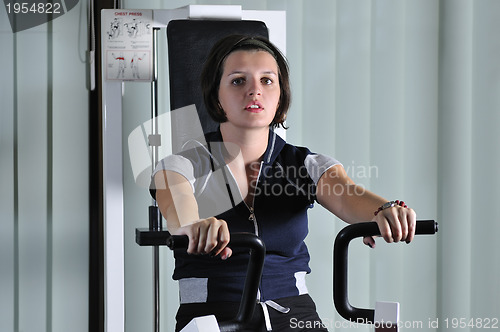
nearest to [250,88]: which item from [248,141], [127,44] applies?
[248,141]

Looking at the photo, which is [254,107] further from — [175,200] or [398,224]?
[398,224]

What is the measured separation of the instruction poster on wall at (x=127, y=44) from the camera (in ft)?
5.36

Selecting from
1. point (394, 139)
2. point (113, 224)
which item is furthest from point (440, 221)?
point (113, 224)

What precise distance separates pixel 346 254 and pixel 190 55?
0.72 m

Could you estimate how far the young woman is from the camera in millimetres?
1330

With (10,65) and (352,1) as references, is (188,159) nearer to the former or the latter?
(10,65)

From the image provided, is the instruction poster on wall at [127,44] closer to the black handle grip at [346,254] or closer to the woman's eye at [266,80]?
the woman's eye at [266,80]

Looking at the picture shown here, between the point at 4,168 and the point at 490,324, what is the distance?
1.71 metres

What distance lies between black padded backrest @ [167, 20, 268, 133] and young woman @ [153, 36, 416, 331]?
0.05 metres

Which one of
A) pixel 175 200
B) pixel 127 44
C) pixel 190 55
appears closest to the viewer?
pixel 175 200

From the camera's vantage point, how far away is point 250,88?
4.55ft

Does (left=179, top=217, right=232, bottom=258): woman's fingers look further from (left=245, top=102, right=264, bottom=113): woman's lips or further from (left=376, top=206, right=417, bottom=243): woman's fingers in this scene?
(left=245, top=102, right=264, bottom=113): woman's lips

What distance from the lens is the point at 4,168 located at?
6.39ft

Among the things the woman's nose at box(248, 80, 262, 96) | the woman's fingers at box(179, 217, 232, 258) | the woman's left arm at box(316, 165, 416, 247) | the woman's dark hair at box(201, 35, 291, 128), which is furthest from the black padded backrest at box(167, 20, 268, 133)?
the woman's fingers at box(179, 217, 232, 258)
